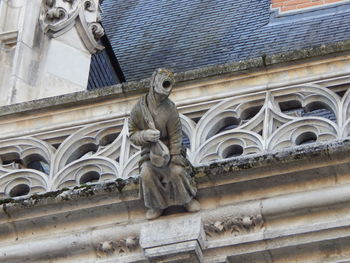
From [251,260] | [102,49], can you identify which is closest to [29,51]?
[102,49]

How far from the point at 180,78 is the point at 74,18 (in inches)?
77.1

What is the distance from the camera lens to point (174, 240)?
10.8 metres

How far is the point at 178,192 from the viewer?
35.9ft

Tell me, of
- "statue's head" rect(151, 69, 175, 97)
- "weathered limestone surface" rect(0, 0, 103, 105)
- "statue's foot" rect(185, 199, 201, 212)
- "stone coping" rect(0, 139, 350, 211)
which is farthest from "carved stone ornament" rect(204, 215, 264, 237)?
"weathered limestone surface" rect(0, 0, 103, 105)

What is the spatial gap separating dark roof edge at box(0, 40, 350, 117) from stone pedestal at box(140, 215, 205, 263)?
1124 millimetres

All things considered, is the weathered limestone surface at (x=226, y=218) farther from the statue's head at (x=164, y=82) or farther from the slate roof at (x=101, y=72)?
the slate roof at (x=101, y=72)

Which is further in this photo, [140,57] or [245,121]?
[140,57]

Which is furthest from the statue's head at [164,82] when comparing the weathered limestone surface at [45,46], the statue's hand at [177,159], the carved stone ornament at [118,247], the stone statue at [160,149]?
the weathered limestone surface at [45,46]

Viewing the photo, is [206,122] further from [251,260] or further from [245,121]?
[251,260]

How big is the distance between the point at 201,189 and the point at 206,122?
65 centimetres

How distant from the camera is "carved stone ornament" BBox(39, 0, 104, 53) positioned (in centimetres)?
1338

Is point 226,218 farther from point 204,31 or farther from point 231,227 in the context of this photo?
point 204,31

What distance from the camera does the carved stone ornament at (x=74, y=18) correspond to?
1338cm

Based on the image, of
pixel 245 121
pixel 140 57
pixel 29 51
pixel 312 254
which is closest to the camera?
pixel 312 254
